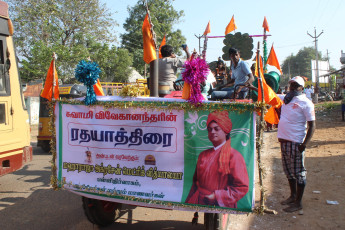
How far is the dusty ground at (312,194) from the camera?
3.99 m

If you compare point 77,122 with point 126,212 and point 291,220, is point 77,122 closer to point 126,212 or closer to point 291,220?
point 126,212

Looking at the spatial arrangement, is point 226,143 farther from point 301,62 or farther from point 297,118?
point 301,62

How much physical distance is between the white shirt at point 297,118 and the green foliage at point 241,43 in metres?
2.81

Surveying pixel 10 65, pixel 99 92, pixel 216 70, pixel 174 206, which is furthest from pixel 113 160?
pixel 216 70

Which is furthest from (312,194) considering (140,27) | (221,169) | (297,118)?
(140,27)

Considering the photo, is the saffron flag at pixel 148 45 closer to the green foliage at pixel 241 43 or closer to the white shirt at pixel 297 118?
the white shirt at pixel 297 118

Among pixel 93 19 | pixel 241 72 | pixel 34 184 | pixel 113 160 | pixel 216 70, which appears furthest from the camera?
pixel 93 19

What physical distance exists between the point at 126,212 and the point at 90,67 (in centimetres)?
241

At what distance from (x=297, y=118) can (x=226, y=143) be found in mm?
2063

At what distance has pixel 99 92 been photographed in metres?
4.15

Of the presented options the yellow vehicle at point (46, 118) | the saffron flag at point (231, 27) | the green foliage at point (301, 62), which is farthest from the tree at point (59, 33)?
the green foliage at point (301, 62)

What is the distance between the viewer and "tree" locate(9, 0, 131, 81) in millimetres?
16953

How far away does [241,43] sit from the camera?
685cm

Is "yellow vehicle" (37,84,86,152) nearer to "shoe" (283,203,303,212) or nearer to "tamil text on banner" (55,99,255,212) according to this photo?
"tamil text on banner" (55,99,255,212)
